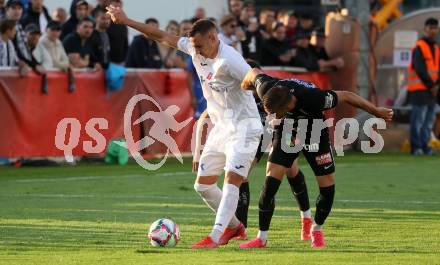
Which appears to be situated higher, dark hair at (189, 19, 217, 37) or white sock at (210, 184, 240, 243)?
dark hair at (189, 19, 217, 37)

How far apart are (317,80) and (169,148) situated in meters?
4.31

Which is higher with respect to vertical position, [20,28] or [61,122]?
[20,28]

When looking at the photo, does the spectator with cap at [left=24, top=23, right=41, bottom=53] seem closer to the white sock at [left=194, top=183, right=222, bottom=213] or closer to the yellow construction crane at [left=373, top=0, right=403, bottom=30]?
the white sock at [left=194, top=183, right=222, bottom=213]

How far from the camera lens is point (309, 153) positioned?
11.1 metres

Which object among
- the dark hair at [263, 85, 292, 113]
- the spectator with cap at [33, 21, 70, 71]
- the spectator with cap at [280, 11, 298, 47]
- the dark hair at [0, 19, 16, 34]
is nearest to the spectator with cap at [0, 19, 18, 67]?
the dark hair at [0, 19, 16, 34]

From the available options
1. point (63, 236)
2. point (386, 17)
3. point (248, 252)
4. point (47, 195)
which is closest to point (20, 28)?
point (47, 195)

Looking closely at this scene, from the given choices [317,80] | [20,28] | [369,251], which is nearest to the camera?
[369,251]

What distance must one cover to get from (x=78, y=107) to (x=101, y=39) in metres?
1.24

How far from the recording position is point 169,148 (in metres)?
22.6

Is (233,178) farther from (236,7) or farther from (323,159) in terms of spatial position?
(236,7)

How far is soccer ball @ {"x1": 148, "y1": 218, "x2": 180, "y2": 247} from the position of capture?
10688mm

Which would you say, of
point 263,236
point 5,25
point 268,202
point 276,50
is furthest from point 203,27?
point 276,50

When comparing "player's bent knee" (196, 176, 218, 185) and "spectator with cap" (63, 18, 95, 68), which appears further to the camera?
"spectator with cap" (63, 18, 95, 68)

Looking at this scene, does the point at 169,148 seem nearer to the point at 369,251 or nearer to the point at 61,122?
the point at 61,122
